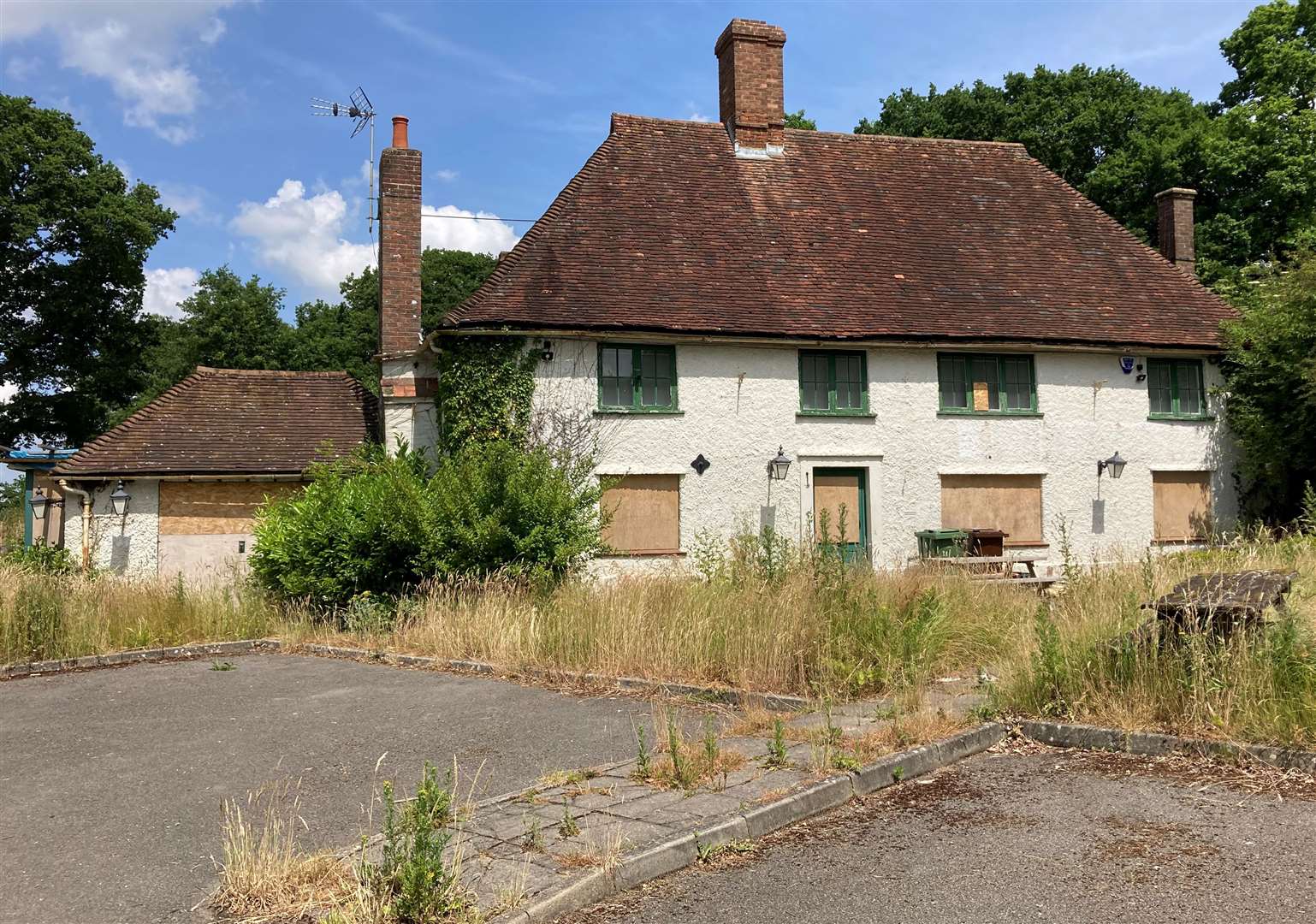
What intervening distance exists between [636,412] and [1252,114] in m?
20.9

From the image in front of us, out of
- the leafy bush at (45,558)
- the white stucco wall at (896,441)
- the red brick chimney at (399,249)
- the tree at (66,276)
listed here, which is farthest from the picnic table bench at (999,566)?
the tree at (66,276)

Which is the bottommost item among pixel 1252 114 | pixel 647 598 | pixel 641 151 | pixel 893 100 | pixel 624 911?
pixel 624 911

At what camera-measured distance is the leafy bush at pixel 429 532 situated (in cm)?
1298

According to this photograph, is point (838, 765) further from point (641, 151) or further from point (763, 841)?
point (641, 151)

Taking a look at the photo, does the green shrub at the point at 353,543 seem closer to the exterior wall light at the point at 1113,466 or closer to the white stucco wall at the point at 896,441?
the white stucco wall at the point at 896,441

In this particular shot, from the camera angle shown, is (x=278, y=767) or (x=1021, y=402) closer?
(x=278, y=767)

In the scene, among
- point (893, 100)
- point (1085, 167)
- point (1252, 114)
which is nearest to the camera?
point (1252, 114)

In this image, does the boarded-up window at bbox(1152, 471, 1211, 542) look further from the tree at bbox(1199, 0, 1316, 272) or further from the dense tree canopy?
the tree at bbox(1199, 0, 1316, 272)

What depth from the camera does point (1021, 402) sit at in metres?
18.7

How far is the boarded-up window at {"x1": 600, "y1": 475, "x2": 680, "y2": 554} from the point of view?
17016 millimetres

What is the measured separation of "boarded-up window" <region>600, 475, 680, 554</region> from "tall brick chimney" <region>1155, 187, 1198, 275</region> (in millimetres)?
13154

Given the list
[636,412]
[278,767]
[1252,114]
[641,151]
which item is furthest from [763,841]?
[1252,114]

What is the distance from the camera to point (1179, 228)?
22547 millimetres

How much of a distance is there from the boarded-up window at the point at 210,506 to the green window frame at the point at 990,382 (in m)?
12.1
